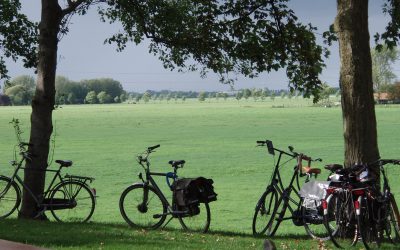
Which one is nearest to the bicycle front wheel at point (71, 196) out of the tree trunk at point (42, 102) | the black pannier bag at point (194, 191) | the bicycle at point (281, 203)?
the tree trunk at point (42, 102)

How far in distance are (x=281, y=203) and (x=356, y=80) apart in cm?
216

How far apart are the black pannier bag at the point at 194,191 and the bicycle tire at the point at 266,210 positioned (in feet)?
2.35

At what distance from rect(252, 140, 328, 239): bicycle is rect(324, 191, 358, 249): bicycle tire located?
681mm

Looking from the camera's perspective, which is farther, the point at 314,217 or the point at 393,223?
the point at 314,217

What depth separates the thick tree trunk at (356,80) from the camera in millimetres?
10117

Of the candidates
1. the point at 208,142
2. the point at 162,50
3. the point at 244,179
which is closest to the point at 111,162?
the point at 244,179

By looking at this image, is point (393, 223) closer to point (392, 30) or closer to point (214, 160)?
point (392, 30)

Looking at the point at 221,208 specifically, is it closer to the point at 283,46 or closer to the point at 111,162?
the point at 283,46

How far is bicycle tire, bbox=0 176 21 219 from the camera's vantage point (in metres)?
12.2

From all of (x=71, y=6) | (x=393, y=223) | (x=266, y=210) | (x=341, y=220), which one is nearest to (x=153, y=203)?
(x=266, y=210)

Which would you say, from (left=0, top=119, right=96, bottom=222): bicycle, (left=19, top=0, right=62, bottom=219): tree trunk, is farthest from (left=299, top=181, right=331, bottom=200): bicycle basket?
(left=19, top=0, right=62, bottom=219): tree trunk

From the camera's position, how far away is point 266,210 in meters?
10.5

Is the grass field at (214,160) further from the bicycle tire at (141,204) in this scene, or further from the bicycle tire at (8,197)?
the bicycle tire at (8,197)

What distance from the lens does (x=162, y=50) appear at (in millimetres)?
15070
